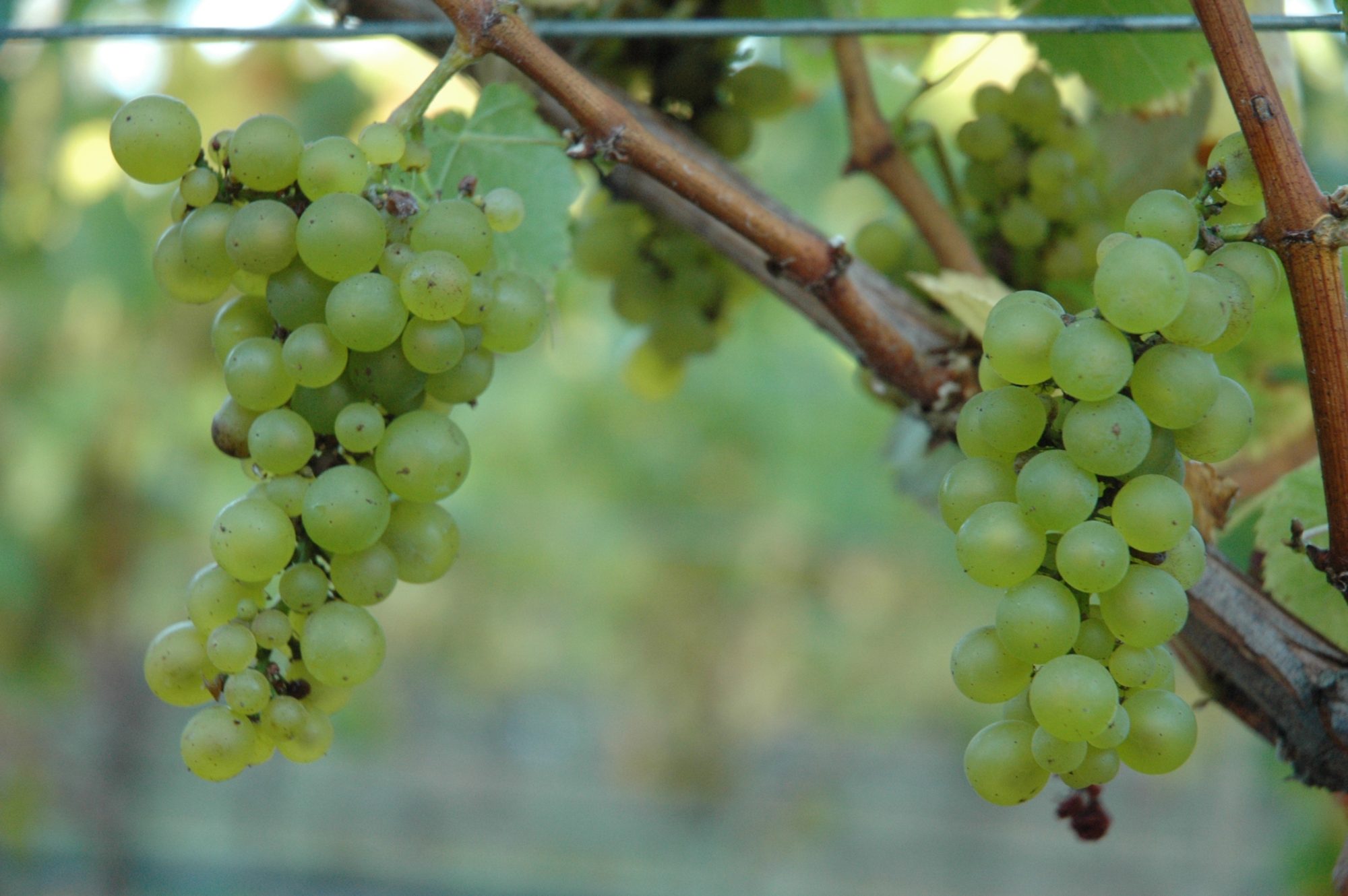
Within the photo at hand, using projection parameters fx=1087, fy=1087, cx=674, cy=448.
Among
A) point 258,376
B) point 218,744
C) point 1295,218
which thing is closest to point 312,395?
point 258,376

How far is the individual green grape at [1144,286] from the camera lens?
1.12ft

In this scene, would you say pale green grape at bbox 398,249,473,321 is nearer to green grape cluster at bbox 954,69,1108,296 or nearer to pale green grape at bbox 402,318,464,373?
pale green grape at bbox 402,318,464,373

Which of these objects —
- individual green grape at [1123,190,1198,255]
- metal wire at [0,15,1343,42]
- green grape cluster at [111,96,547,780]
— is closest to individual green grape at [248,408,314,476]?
green grape cluster at [111,96,547,780]

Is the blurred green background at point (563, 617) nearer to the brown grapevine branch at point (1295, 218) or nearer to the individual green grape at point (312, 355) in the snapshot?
the individual green grape at point (312, 355)

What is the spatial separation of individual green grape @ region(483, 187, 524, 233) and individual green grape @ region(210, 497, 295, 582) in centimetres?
15

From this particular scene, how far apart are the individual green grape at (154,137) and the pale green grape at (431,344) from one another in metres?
0.11

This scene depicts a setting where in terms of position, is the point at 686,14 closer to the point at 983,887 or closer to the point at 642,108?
the point at 642,108

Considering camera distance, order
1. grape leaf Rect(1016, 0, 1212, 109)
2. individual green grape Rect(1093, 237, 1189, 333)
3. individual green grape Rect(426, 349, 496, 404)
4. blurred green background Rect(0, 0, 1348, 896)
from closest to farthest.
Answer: individual green grape Rect(1093, 237, 1189, 333) < individual green grape Rect(426, 349, 496, 404) < grape leaf Rect(1016, 0, 1212, 109) < blurred green background Rect(0, 0, 1348, 896)

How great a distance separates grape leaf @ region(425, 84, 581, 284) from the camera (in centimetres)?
53

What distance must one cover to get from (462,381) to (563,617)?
7.36 metres

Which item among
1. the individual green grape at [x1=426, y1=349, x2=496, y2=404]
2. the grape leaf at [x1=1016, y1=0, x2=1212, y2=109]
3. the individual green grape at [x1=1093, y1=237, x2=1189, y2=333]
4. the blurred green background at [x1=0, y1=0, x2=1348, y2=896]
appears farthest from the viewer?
the blurred green background at [x1=0, y1=0, x2=1348, y2=896]

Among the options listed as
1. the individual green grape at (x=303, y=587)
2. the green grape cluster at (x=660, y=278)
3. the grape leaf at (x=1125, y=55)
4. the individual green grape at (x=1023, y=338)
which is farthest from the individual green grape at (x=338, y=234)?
the grape leaf at (x=1125, y=55)

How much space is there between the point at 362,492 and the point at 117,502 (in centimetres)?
312

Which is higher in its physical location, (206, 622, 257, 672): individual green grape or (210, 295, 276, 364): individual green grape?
(210, 295, 276, 364): individual green grape
